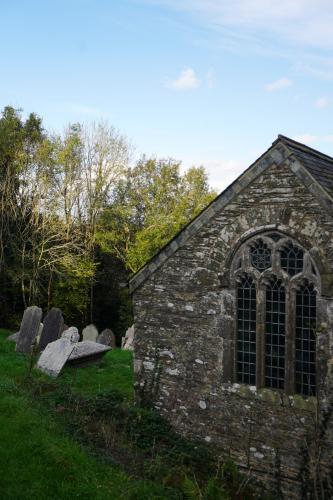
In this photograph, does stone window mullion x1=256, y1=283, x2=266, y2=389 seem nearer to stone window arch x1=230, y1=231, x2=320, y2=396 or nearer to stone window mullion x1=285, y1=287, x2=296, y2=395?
stone window arch x1=230, y1=231, x2=320, y2=396

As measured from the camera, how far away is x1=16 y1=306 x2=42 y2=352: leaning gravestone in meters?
16.2

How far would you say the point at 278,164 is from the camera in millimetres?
8766

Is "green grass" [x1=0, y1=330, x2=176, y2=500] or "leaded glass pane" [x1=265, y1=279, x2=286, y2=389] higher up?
"leaded glass pane" [x1=265, y1=279, x2=286, y2=389]

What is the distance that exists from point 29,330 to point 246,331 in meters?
9.70

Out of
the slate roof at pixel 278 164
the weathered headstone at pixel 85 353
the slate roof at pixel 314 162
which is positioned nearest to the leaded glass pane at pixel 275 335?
the slate roof at pixel 278 164

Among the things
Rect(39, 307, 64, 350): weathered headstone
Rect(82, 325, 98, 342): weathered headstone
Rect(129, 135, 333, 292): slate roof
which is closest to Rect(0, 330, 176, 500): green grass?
Rect(129, 135, 333, 292): slate roof

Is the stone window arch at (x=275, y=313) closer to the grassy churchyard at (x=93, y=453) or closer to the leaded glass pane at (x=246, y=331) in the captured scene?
the leaded glass pane at (x=246, y=331)

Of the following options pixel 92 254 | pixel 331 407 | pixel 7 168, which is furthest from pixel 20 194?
pixel 331 407

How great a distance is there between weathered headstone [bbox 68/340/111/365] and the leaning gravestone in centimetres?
205

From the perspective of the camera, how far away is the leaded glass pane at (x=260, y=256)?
9.11 m

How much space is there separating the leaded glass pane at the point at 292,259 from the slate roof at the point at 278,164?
95 centimetres

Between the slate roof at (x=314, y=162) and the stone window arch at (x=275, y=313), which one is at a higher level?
the slate roof at (x=314, y=162)

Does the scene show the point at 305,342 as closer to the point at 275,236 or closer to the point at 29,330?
the point at 275,236

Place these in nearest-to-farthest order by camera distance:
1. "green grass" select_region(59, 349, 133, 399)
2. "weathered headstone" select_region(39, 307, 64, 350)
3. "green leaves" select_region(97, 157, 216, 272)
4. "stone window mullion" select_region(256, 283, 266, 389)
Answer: "stone window mullion" select_region(256, 283, 266, 389) < "green grass" select_region(59, 349, 133, 399) < "weathered headstone" select_region(39, 307, 64, 350) < "green leaves" select_region(97, 157, 216, 272)
